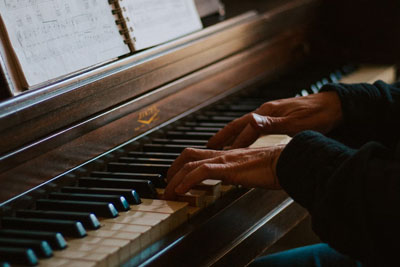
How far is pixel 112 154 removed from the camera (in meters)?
1.62

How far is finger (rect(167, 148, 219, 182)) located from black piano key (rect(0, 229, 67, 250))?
16.7 inches

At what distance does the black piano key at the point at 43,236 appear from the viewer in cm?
109

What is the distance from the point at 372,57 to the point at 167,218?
2.12 metres

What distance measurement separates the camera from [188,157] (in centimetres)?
144

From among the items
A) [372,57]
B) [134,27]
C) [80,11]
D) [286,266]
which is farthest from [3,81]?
[372,57]

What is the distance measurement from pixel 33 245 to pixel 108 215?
0.71 feet

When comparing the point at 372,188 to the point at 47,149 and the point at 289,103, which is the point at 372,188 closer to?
the point at 289,103

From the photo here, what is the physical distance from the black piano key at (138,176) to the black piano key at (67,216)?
26cm

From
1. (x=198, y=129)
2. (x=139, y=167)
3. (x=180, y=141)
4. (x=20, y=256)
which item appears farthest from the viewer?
(x=198, y=129)

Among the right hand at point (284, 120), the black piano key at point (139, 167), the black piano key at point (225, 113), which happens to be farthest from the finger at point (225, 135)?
the black piano key at point (225, 113)

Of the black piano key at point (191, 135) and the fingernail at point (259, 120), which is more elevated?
the fingernail at point (259, 120)

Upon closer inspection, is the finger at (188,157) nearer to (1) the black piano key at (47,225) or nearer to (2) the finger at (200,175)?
(2) the finger at (200,175)

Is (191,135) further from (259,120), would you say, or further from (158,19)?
(158,19)

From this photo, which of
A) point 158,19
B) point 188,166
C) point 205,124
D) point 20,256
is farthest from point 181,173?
point 158,19
